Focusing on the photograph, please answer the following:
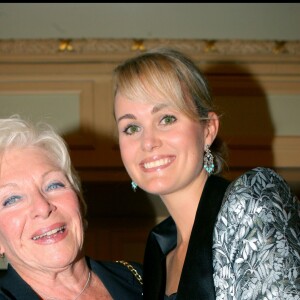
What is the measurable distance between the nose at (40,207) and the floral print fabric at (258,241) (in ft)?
1.45

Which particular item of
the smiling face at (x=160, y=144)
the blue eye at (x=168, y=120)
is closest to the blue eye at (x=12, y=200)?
the smiling face at (x=160, y=144)

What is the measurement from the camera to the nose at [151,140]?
160cm

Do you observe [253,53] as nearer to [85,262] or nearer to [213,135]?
[213,135]

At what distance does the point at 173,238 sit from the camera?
1.81 metres

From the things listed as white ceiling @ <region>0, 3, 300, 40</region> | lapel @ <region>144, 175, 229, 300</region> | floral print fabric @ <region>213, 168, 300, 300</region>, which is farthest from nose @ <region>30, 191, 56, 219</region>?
white ceiling @ <region>0, 3, 300, 40</region>

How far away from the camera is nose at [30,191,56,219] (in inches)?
63.1

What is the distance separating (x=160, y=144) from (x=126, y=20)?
3.67 ft

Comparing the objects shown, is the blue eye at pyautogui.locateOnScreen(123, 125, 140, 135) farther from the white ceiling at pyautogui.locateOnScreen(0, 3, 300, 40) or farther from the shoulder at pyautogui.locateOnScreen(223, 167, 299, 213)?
the white ceiling at pyautogui.locateOnScreen(0, 3, 300, 40)

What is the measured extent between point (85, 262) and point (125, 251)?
126 centimetres

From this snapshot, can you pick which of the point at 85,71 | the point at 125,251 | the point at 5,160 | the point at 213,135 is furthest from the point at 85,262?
the point at 125,251

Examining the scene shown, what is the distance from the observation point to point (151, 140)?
5.26ft

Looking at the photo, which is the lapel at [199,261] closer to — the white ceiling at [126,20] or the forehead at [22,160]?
the forehead at [22,160]

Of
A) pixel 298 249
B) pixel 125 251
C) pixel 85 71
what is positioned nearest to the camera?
pixel 298 249

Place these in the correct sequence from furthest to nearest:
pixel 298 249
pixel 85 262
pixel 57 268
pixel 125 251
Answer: pixel 125 251
pixel 85 262
pixel 57 268
pixel 298 249
